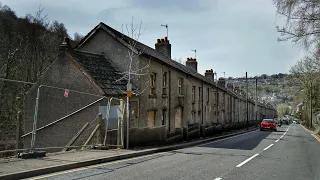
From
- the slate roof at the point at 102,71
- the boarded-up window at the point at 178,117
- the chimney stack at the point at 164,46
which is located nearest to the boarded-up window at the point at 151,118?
the slate roof at the point at 102,71

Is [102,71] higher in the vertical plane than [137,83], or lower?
higher

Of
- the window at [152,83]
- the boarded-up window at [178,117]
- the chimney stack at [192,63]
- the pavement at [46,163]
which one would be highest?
the chimney stack at [192,63]

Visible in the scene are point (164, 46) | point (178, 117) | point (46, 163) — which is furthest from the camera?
point (164, 46)

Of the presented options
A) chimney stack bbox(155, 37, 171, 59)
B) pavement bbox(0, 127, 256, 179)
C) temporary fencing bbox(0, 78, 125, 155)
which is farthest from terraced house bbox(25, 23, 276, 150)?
pavement bbox(0, 127, 256, 179)

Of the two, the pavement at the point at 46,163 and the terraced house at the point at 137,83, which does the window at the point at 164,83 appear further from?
the pavement at the point at 46,163

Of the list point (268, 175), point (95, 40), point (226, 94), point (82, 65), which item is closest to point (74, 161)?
point (268, 175)

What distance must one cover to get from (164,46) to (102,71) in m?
13.7

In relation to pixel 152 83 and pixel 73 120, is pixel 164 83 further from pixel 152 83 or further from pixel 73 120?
pixel 73 120

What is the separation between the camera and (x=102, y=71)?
20.6 meters

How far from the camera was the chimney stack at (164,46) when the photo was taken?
33.0 metres

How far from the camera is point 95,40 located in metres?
24.0

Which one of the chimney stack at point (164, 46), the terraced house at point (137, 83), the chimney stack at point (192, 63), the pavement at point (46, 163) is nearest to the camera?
the pavement at point (46, 163)

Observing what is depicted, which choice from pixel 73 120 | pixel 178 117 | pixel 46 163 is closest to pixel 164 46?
pixel 178 117

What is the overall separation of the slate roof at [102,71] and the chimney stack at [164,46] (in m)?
11.4
